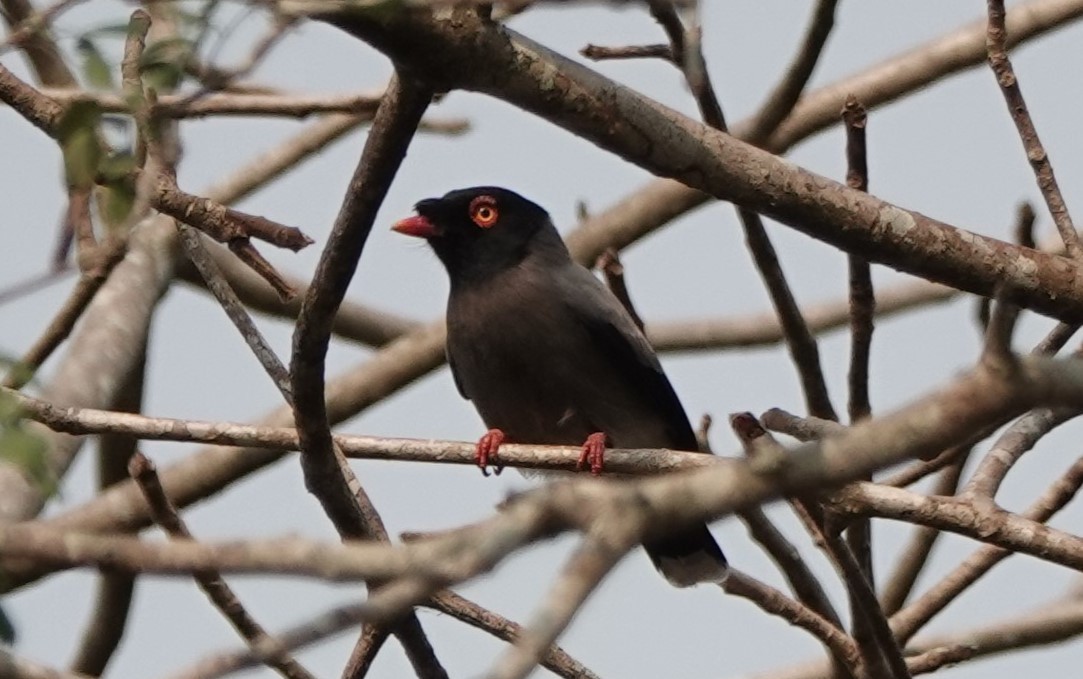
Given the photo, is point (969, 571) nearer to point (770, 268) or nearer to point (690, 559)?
point (770, 268)

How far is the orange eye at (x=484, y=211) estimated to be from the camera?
7492 mm

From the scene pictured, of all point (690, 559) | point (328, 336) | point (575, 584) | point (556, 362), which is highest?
point (556, 362)

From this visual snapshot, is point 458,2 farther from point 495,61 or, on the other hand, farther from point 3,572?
point 3,572

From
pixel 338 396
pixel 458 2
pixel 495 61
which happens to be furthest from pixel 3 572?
pixel 338 396

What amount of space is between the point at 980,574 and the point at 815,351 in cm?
82

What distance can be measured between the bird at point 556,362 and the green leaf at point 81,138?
347 cm

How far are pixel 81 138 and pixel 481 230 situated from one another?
14.6 feet

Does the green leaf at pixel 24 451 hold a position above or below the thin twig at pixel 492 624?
below

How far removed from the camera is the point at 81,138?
3053 mm

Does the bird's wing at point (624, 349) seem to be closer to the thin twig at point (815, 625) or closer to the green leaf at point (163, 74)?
the thin twig at point (815, 625)

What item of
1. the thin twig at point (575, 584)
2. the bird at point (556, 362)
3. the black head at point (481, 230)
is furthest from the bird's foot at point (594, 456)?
the thin twig at point (575, 584)

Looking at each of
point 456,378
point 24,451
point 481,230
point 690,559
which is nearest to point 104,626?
point 456,378

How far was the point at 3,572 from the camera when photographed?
2875mm

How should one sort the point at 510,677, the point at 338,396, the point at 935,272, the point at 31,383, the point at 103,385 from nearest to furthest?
the point at 510,677, the point at 31,383, the point at 935,272, the point at 103,385, the point at 338,396
